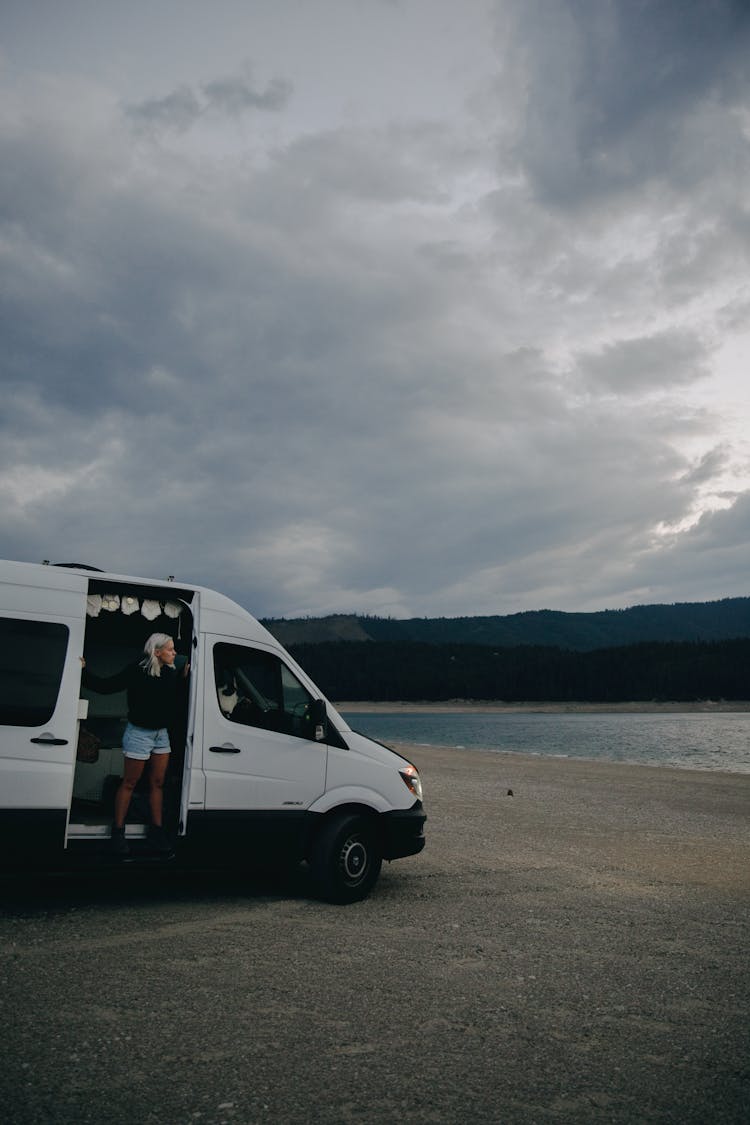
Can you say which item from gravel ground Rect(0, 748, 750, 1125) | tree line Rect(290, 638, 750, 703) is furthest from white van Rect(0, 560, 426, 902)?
tree line Rect(290, 638, 750, 703)

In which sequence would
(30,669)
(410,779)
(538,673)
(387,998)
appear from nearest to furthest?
1. (387,998)
2. (30,669)
3. (410,779)
4. (538,673)

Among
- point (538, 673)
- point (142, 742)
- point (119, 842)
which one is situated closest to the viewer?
point (119, 842)

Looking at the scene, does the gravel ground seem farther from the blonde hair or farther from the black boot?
the blonde hair

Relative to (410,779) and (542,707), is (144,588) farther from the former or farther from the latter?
(542,707)

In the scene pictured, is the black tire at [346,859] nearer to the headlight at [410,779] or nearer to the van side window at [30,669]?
the headlight at [410,779]

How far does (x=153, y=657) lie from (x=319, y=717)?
158 cm

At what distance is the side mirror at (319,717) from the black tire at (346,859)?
30.2 inches

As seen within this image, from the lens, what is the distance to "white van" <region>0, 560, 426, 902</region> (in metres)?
6.29

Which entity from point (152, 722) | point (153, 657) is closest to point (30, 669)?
point (153, 657)

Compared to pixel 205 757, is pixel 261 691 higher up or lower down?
higher up

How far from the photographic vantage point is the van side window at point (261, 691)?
7.32 metres

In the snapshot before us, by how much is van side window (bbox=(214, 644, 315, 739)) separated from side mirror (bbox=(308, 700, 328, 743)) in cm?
4

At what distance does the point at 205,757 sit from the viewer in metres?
6.92

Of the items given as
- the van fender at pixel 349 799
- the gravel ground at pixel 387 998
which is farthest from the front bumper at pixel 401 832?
the gravel ground at pixel 387 998
